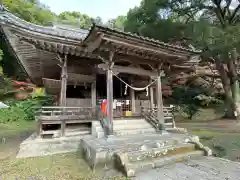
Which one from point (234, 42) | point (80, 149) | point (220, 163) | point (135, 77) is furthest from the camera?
point (135, 77)

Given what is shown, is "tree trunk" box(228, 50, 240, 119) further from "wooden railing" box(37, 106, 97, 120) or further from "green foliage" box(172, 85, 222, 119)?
"wooden railing" box(37, 106, 97, 120)

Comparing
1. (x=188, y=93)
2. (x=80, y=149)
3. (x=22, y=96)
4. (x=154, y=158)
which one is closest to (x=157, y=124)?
(x=154, y=158)

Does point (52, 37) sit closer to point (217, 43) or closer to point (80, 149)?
point (80, 149)

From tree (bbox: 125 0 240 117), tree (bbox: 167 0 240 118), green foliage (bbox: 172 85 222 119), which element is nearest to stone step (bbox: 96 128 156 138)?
tree (bbox: 167 0 240 118)

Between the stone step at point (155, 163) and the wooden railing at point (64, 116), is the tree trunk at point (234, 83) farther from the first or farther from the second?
the wooden railing at point (64, 116)

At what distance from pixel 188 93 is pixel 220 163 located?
14.4m

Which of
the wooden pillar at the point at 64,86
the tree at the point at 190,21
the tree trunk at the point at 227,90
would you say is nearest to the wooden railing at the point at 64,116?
the wooden pillar at the point at 64,86

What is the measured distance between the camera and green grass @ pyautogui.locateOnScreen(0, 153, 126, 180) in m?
4.42

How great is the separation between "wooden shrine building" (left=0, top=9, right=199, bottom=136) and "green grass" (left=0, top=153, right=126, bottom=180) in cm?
210

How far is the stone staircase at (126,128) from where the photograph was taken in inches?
274

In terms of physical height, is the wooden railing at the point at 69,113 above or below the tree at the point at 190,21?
below

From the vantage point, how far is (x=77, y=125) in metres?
7.89

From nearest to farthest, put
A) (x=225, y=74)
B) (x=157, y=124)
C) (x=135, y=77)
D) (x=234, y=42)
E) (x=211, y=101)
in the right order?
(x=157, y=124) → (x=234, y=42) → (x=135, y=77) → (x=225, y=74) → (x=211, y=101)

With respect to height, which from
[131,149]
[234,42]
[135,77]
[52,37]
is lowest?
[131,149]
